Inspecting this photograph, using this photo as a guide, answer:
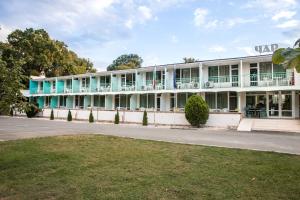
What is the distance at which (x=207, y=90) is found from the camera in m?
26.3

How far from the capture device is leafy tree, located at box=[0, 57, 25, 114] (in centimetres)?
711

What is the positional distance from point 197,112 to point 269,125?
5.55m

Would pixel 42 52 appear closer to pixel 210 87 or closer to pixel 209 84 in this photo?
pixel 209 84

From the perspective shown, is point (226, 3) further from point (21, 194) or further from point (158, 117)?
point (158, 117)

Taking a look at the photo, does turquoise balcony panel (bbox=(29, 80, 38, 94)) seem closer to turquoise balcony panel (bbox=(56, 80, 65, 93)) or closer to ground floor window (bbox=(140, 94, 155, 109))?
turquoise balcony panel (bbox=(56, 80, 65, 93))

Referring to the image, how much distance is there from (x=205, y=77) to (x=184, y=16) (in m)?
12.6

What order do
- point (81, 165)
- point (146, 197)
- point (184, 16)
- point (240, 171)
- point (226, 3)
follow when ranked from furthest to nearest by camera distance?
point (184, 16), point (226, 3), point (81, 165), point (240, 171), point (146, 197)

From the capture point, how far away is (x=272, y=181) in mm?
6301

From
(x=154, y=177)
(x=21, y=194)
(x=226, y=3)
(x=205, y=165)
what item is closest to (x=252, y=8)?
(x=226, y=3)

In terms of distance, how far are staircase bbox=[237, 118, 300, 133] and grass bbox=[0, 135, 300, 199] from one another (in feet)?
36.6

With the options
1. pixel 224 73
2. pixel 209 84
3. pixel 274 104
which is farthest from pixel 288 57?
pixel 224 73

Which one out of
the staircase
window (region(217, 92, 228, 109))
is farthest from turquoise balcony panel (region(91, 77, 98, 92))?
the staircase

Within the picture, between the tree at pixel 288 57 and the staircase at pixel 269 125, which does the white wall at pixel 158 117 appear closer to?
the staircase at pixel 269 125

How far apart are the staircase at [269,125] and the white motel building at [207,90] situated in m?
1.13
